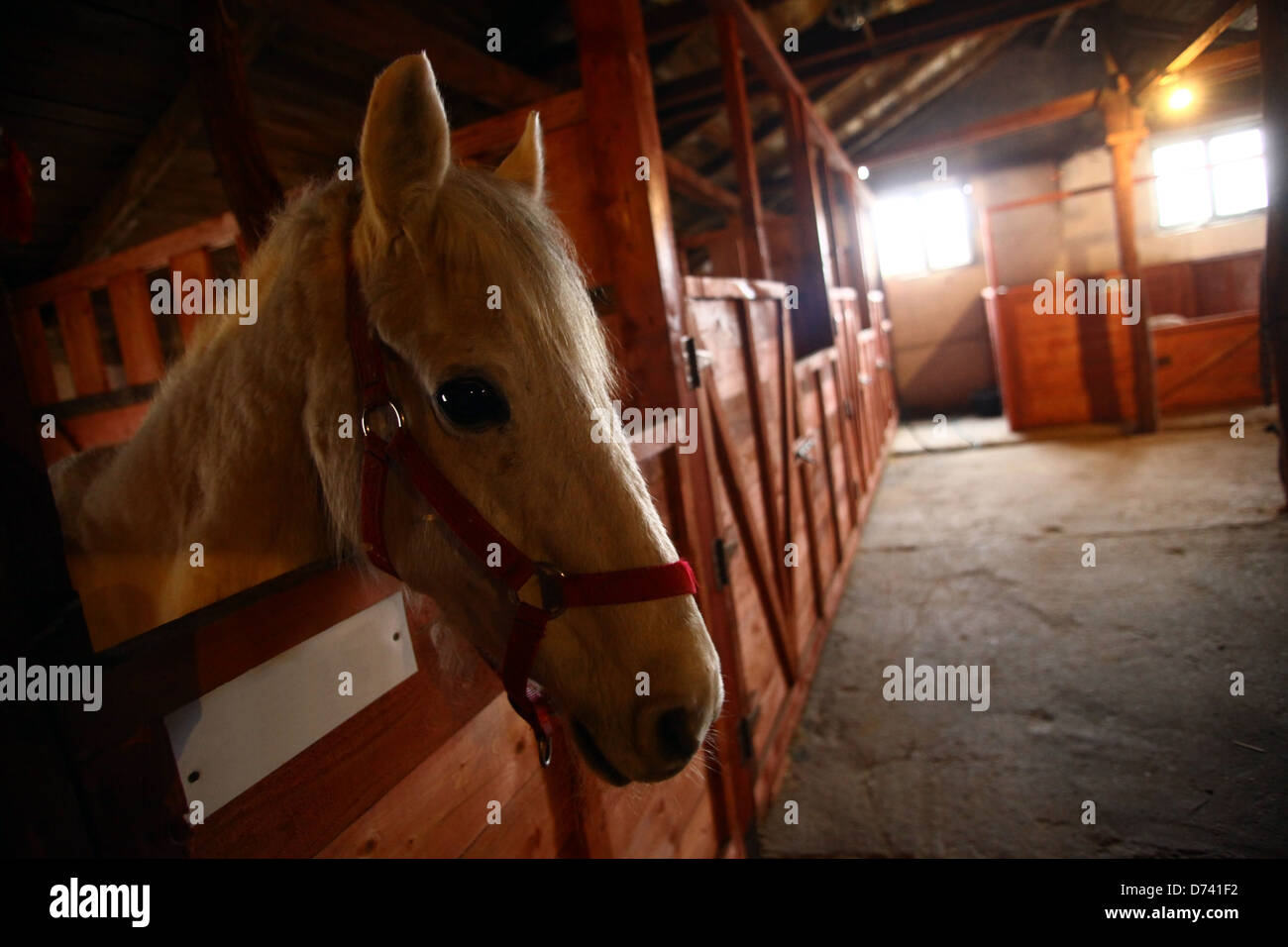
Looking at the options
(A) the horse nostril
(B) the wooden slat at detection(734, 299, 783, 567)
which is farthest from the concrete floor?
(A) the horse nostril

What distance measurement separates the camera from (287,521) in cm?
119

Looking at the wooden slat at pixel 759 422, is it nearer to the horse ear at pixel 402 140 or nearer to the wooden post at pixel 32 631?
the horse ear at pixel 402 140

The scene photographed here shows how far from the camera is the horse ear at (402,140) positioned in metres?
0.97

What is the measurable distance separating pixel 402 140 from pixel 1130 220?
9.62 m

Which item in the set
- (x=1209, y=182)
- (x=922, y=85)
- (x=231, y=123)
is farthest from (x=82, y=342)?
(x=1209, y=182)

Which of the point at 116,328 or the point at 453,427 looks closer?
the point at 453,427

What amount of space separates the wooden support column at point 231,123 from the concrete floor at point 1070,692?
3256 millimetres

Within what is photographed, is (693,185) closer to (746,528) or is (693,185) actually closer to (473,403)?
(746,528)

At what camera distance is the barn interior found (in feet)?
3.13

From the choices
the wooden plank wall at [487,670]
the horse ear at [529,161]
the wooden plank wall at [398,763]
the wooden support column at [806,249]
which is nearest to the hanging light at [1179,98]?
the wooden support column at [806,249]

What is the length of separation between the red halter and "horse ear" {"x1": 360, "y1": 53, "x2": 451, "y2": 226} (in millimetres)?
168
